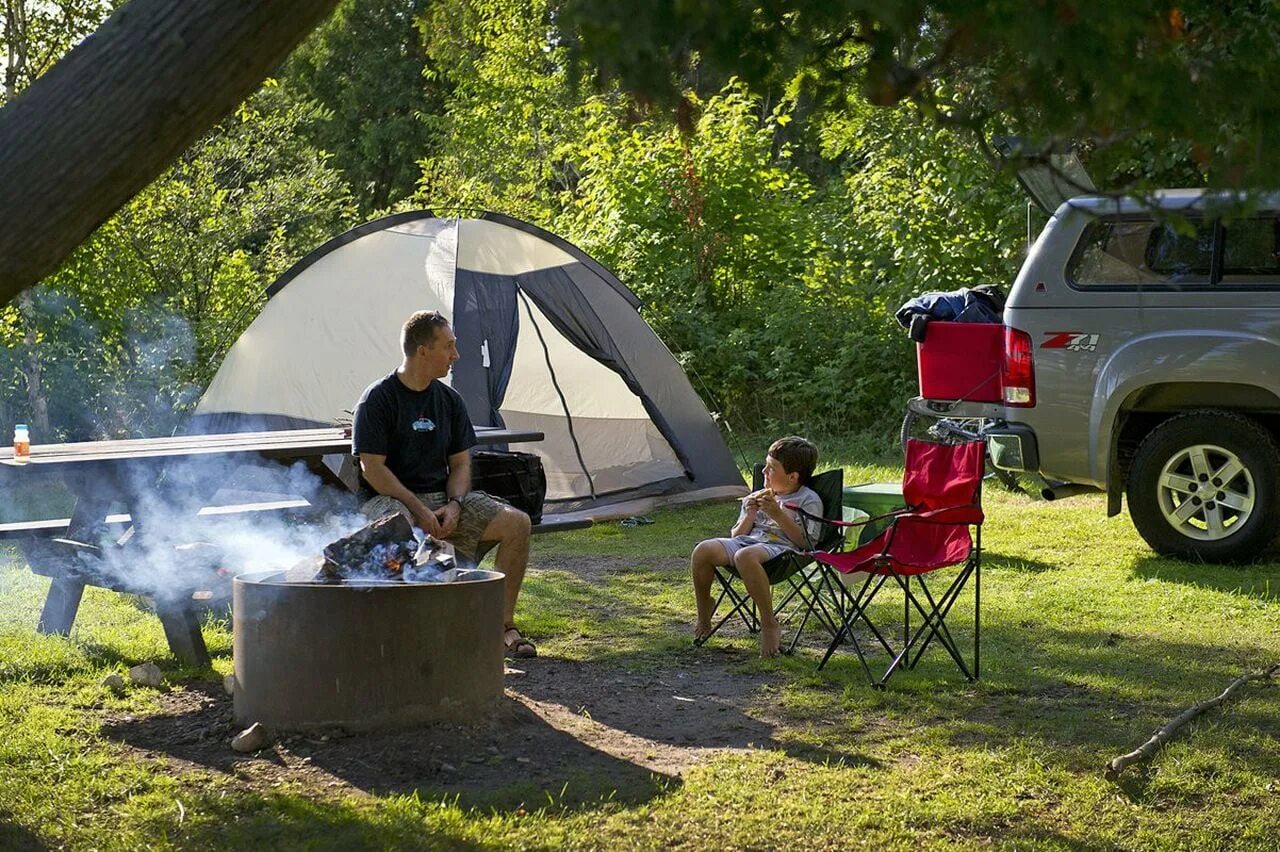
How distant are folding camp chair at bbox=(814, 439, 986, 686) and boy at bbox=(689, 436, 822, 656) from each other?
26cm

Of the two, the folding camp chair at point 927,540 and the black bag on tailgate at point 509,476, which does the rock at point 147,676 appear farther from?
the folding camp chair at point 927,540

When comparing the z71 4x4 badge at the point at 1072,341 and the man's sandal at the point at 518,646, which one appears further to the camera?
the z71 4x4 badge at the point at 1072,341

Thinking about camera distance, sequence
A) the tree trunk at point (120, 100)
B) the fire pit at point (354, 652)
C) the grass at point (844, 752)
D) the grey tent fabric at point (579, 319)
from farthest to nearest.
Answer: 1. the grey tent fabric at point (579, 319)
2. the fire pit at point (354, 652)
3. the grass at point (844, 752)
4. the tree trunk at point (120, 100)

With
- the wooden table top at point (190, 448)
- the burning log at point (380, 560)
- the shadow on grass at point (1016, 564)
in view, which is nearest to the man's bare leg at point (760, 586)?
the burning log at point (380, 560)

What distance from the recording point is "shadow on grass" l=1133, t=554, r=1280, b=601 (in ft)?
23.9

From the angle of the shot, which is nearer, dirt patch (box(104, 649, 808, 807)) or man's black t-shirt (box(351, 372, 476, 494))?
dirt patch (box(104, 649, 808, 807))

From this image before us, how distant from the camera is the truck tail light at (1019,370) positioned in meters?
8.08

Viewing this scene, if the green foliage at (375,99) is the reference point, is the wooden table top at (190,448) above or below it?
below

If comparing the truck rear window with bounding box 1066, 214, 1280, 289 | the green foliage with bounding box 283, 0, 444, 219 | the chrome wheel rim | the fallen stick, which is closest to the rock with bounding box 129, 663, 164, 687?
the fallen stick

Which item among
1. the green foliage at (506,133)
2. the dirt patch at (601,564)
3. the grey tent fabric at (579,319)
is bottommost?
the dirt patch at (601,564)

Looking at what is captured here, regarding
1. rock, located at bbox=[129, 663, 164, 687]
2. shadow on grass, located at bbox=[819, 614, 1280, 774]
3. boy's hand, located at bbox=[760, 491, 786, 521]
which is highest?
boy's hand, located at bbox=[760, 491, 786, 521]

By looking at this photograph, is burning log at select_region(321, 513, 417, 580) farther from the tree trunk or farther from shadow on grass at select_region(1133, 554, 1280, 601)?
shadow on grass at select_region(1133, 554, 1280, 601)

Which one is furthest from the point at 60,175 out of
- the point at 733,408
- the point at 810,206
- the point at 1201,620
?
the point at 810,206

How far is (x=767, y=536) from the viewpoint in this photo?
20.1 feet
